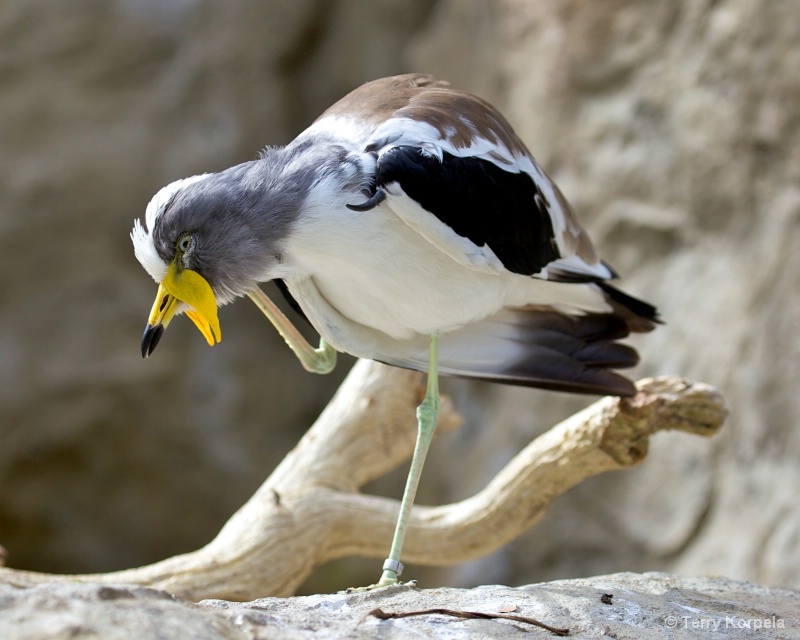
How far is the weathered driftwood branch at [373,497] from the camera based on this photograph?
249 cm

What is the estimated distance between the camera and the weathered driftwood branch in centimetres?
249

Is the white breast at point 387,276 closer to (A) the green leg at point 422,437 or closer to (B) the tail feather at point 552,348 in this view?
(A) the green leg at point 422,437

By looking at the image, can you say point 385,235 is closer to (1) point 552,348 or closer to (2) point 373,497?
(1) point 552,348

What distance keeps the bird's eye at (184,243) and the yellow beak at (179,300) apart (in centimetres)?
4

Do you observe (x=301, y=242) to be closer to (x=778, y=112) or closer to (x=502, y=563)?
(x=778, y=112)

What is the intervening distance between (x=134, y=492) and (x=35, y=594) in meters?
4.38

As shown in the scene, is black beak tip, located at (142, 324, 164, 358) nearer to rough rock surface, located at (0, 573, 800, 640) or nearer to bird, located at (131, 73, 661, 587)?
bird, located at (131, 73, 661, 587)

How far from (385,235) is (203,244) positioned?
405 mm

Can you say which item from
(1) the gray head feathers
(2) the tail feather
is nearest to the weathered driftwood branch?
(2) the tail feather

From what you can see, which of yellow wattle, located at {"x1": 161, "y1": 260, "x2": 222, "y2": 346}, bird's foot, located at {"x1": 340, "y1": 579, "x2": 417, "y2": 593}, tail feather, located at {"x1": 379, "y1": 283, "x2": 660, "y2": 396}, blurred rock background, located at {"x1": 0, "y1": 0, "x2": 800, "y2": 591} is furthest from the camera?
blurred rock background, located at {"x1": 0, "y1": 0, "x2": 800, "y2": 591}

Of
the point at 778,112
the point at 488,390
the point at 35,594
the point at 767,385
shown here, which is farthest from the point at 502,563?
the point at 35,594

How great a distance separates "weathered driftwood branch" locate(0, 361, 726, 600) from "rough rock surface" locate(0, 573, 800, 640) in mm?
443

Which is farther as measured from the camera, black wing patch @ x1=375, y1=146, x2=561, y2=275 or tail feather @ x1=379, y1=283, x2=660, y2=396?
tail feather @ x1=379, y1=283, x2=660, y2=396

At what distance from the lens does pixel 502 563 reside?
463cm
